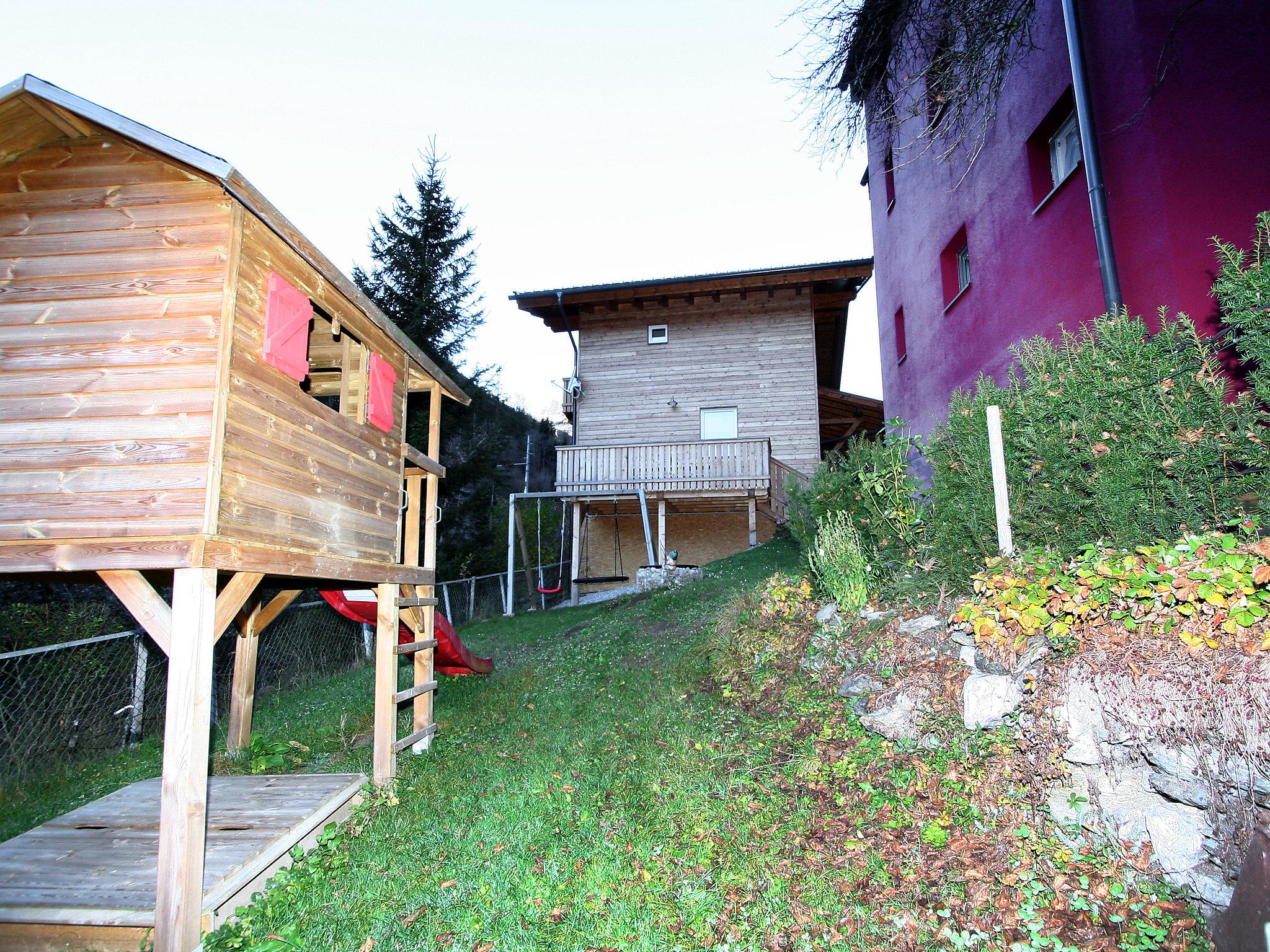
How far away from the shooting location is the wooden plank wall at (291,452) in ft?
12.1

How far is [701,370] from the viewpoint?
17594mm

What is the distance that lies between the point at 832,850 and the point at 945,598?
6.72 ft

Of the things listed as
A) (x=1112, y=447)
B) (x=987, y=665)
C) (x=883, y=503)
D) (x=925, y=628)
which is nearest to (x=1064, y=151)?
(x=883, y=503)

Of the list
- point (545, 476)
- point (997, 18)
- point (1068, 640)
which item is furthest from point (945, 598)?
point (545, 476)

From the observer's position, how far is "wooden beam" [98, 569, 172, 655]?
3.27 m

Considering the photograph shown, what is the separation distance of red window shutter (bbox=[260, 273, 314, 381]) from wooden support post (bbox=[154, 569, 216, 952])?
55.3 inches

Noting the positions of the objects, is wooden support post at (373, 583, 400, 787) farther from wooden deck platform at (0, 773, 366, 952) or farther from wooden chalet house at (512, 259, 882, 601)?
wooden chalet house at (512, 259, 882, 601)

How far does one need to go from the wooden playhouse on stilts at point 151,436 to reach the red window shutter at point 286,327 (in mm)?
15

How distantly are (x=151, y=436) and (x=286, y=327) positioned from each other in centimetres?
106

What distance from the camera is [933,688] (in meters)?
4.09

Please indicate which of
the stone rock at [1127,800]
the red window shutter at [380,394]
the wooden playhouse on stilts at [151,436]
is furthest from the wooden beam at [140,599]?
the stone rock at [1127,800]

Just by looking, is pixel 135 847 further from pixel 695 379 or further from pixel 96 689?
pixel 695 379

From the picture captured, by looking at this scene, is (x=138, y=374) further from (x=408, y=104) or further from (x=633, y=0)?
(x=408, y=104)

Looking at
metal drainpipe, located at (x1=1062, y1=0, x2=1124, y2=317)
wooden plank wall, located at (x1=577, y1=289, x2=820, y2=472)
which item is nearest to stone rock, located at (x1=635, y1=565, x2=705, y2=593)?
wooden plank wall, located at (x1=577, y1=289, x2=820, y2=472)
